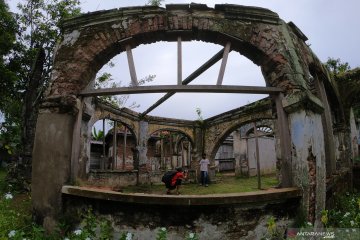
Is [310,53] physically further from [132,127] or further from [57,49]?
[132,127]

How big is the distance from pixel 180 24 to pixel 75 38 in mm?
1891

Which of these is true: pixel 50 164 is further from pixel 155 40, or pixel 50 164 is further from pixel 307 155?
pixel 307 155

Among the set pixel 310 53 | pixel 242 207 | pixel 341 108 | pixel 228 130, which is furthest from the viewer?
pixel 228 130

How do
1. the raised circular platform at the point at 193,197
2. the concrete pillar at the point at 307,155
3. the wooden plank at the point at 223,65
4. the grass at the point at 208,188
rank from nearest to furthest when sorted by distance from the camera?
the raised circular platform at the point at 193,197, the concrete pillar at the point at 307,155, the wooden plank at the point at 223,65, the grass at the point at 208,188

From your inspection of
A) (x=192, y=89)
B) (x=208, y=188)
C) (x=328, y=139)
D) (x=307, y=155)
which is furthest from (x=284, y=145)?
(x=208, y=188)

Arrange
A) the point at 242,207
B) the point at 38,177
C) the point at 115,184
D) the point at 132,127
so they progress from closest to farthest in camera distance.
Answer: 1. the point at 242,207
2. the point at 38,177
3. the point at 115,184
4. the point at 132,127

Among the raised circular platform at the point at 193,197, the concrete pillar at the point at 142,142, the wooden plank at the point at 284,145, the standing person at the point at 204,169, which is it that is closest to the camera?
the raised circular platform at the point at 193,197

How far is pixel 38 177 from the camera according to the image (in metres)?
4.33

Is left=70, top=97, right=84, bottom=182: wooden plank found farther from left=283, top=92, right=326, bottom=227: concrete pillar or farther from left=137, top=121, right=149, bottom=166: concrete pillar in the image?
left=137, top=121, right=149, bottom=166: concrete pillar

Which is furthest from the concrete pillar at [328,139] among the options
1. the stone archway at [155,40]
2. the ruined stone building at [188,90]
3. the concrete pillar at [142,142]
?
the concrete pillar at [142,142]

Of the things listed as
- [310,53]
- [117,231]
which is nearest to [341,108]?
[310,53]

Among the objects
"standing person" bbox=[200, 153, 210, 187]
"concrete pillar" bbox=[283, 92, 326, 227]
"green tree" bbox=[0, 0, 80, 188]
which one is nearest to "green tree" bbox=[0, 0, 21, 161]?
"green tree" bbox=[0, 0, 80, 188]

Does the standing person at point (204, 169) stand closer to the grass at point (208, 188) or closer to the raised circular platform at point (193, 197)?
the grass at point (208, 188)

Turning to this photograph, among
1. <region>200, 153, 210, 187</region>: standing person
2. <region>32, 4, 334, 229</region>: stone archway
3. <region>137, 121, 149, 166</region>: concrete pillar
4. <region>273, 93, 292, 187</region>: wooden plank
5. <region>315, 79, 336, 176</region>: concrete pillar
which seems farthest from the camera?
<region>137, 121, 149, 166</region>: concrete pillar
